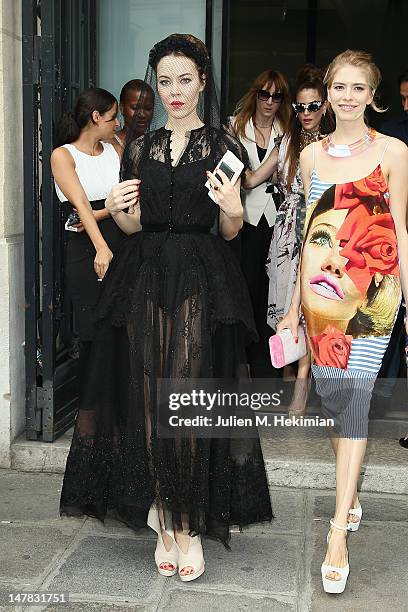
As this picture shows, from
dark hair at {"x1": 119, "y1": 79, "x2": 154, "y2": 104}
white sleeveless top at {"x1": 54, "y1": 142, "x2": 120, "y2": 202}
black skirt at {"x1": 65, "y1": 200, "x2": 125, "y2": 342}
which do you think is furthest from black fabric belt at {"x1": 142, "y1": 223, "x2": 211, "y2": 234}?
dark hair at {"x1": 119, "y1": 79, "x2": 154, "y2": 104}

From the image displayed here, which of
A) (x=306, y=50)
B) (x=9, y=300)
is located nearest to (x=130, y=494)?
(x=9, y=300)

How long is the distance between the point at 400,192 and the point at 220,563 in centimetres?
174

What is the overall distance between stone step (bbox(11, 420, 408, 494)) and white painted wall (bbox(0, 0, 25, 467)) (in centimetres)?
16

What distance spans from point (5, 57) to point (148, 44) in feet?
3.99

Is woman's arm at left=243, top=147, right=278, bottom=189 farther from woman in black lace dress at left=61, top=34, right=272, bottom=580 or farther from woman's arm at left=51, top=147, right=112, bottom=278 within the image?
woman in black lace dress at left=61, top=34, right=272, bottom=580

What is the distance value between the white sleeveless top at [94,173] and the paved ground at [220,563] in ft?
5.32

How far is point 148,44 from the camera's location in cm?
552

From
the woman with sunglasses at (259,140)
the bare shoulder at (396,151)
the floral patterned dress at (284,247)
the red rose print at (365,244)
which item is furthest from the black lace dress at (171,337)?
the woman with sunglasses at (259,140)

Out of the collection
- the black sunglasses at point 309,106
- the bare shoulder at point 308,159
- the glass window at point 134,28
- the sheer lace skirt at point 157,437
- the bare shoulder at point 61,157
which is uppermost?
the glass window at point 134,28

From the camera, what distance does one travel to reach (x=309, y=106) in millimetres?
4918

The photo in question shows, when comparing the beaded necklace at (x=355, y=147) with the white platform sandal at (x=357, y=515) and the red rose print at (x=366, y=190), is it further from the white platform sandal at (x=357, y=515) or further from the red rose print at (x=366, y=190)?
the white platform sandal at (x=357, y=515)

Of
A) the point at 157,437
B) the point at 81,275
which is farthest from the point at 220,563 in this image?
the point at 81,275

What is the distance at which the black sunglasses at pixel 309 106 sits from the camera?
4918mm

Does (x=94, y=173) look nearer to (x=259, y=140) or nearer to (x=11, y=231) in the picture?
(x=11, y=231)
